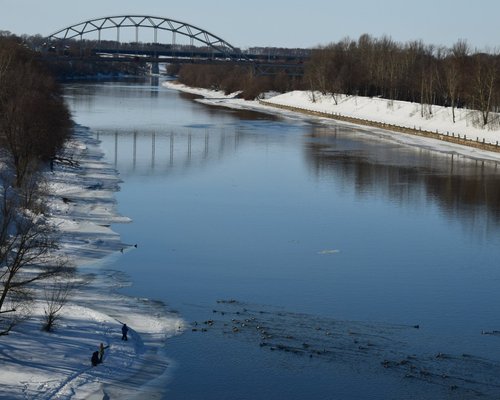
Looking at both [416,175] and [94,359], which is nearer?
[94,359]

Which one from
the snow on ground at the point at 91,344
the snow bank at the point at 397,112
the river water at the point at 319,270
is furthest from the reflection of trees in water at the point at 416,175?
the snow on ground at the point at 91,344

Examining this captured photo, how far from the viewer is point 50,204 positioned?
18297mm

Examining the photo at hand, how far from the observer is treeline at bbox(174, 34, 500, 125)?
40.6 meters

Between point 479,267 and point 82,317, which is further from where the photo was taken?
point 479,267

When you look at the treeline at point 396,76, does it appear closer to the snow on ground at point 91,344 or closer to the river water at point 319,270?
the river water at point 319,270

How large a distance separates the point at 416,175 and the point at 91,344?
1756cm

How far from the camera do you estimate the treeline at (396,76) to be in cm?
4062

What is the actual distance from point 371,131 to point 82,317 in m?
34.6

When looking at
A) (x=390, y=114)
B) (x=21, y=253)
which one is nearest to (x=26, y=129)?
(x=21, y=253)

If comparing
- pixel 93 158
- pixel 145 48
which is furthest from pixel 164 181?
pixel 145 48

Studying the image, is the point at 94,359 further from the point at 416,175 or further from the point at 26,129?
the point at 416,175

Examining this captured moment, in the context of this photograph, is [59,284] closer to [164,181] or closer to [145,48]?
[164,181]

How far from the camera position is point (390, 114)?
49.1m

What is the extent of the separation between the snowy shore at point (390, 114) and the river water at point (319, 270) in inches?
266
